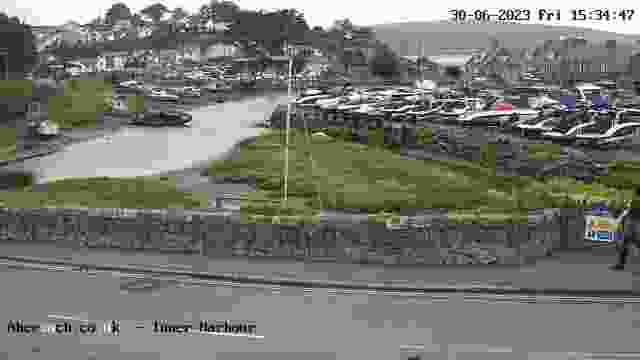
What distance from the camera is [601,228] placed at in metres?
16.5

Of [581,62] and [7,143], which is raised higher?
[581,62]

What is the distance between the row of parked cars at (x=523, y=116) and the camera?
3522cm

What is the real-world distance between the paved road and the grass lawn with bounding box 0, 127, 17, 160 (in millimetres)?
21892

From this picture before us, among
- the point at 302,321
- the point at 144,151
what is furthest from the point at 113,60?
the point at 302,321

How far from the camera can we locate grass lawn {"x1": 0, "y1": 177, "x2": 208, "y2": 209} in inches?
802

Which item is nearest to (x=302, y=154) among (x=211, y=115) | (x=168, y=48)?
(x=211, y=115)

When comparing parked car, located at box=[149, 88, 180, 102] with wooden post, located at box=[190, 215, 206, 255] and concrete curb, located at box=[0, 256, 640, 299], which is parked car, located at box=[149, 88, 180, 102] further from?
concrete curb, located at box=[0, 256, 640, 299]

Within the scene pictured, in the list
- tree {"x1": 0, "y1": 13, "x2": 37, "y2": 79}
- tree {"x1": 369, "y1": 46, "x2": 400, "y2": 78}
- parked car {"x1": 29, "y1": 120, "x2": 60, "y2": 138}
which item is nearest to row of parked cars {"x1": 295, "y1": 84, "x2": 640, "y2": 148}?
parked car {"x1": 29, "y1": 120, "x2": 60, "y2": 138}

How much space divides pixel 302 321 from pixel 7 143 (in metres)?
30.5

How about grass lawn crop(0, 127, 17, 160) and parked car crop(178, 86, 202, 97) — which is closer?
grass lawn crop(0, 127, 17, 160)

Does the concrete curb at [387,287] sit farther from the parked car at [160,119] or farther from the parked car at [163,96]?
the parked car at [163,96]

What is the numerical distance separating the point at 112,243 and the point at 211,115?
5070 cm

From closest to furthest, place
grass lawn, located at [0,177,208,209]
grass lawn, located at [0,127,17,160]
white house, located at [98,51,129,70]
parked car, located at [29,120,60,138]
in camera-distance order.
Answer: grass lawn, located at [0,177,208,209] < grass lawn, located at [0,127,17,160] < parked car, located at [29,120,60,138] < white house, located at [98,51,129,70]

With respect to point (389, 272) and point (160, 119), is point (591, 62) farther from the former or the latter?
point (389, 272)
